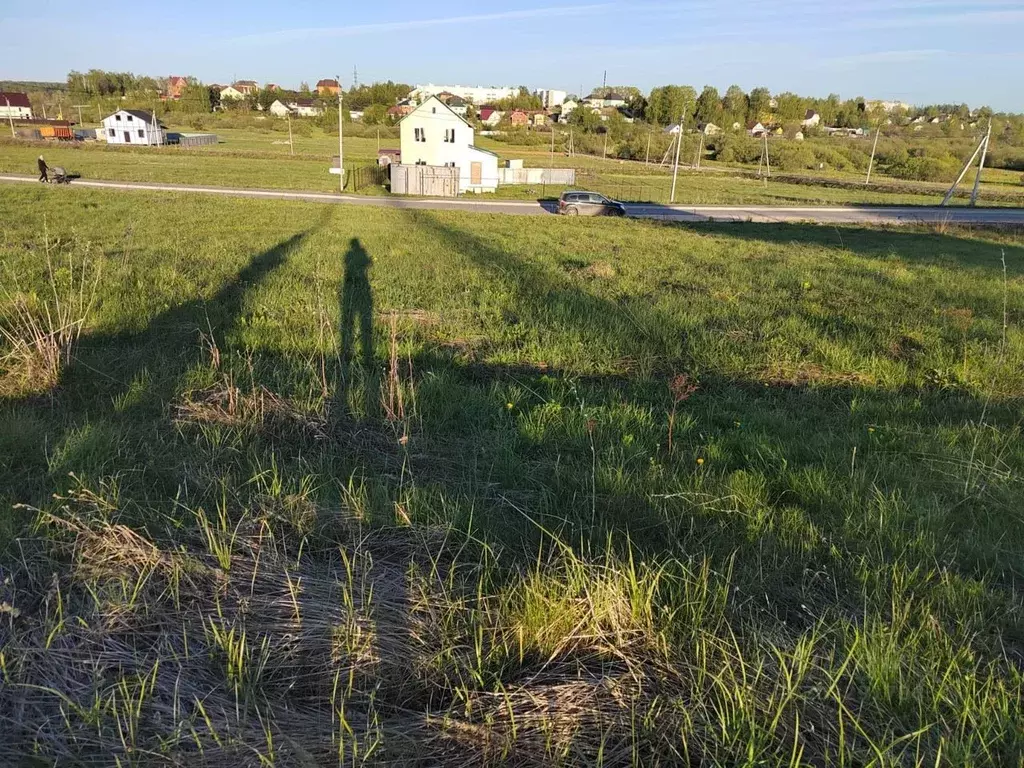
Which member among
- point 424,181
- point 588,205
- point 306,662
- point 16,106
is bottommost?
point 306,662

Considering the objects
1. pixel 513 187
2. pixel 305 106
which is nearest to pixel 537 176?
pixel 513 187

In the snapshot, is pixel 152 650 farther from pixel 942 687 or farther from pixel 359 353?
pixel 359 353

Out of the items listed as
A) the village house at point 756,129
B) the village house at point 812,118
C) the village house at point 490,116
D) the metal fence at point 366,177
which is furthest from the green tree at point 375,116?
the village house at point 812,118

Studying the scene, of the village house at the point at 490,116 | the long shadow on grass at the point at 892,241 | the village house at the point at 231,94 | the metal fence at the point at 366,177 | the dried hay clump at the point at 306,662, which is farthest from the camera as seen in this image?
the village house at the point at 231,94

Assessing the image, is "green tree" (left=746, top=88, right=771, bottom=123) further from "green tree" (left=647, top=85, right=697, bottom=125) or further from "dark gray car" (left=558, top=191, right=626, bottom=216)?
"dark gray car" (left=558, top=191, right=626, bottom=216)

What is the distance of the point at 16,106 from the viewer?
112312mm

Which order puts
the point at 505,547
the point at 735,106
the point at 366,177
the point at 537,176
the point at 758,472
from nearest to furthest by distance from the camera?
the point at 505,547 < the point at 758,472 < the point at 366,177 < the point at 537,176 < the point at 735,106

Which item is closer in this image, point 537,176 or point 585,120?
point 537,176

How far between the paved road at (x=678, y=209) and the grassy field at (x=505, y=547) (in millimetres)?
24570

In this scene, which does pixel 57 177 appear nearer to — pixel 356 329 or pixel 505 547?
pixel 356 329

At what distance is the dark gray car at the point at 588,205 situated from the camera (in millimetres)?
32688

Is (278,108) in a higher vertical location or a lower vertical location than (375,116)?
higher

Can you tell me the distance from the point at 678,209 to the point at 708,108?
106 m

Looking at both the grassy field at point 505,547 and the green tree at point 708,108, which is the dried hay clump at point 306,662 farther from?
the green tree at point 708,108
